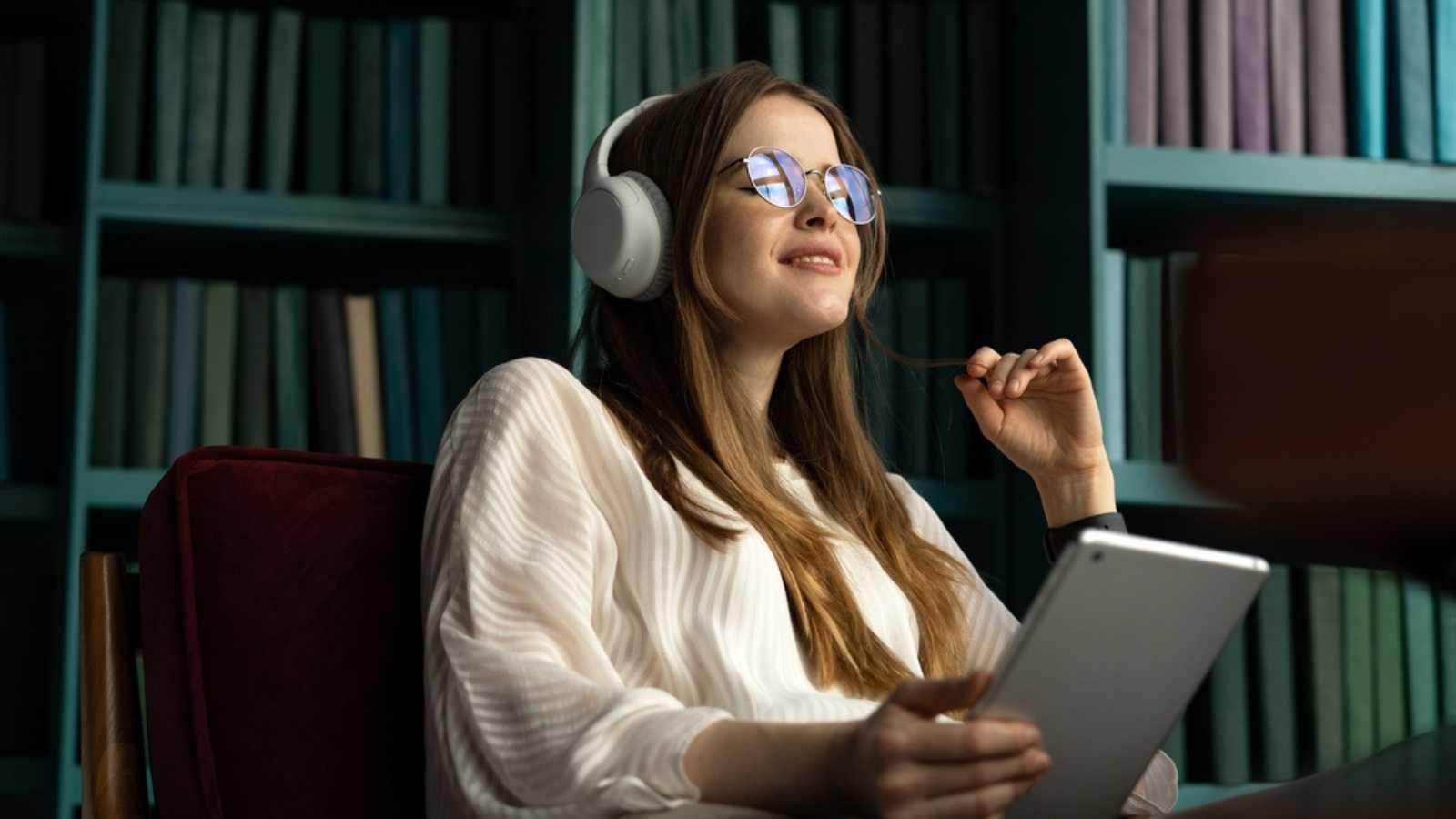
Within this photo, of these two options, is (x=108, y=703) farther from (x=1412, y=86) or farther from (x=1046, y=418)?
(x=1412, y=86)

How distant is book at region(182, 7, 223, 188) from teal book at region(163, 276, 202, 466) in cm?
16

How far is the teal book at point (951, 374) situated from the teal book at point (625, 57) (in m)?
0.53

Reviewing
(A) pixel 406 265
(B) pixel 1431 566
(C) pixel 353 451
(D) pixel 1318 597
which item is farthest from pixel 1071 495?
(A) pixel 406 265

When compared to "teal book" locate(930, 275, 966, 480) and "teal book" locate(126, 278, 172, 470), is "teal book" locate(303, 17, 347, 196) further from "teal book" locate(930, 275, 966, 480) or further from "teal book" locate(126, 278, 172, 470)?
"teal book" locate(930, 275, 966, 480)

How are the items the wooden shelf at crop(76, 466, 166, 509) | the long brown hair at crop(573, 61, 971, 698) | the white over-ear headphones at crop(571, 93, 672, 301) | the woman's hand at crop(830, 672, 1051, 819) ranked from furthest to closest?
the wooden shelf at crop(76, 466, 166, 509) → the white over-ear headphones at crop(571, 93, 672, 301) → the long brown hair at crop(573, 61, 971, 698) → the woman's hand at crop(830, 672, 1051, 819)

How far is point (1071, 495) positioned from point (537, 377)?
545mm

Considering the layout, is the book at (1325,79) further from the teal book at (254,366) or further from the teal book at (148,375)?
the teal book at (148,375)

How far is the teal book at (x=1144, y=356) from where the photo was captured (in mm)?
Result: 2139

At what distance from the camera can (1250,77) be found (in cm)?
218

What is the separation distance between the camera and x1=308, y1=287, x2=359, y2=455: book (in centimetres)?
219

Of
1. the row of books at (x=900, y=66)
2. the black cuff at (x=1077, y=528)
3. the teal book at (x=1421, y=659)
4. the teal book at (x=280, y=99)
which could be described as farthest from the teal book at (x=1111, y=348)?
the teal book at (x=280, y=99)

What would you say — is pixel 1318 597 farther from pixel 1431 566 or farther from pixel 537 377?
pixel 1431 566

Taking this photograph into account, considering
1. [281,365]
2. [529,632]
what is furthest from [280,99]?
[529,632]

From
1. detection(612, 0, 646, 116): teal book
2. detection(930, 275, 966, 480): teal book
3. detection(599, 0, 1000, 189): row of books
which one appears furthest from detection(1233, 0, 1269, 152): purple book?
detection(612, 0, 646, 116): teal book
